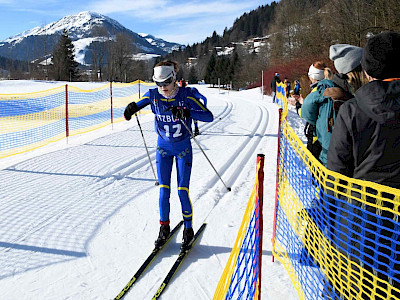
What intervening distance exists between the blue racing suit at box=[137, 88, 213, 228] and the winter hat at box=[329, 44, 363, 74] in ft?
4.50

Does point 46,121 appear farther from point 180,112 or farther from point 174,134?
point 180,112

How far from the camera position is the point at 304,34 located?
33094 mm

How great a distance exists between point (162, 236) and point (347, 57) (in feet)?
8.60

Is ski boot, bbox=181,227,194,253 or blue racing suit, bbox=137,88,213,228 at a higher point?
blue racing suit, bbox=137,88,213,228

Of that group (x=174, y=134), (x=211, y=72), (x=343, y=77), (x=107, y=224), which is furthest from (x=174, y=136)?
(x=211, y=72)

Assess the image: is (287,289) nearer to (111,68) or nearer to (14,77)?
(111,68)

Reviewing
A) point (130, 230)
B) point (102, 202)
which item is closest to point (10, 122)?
point (102, 202)

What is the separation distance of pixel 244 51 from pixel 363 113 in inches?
3417

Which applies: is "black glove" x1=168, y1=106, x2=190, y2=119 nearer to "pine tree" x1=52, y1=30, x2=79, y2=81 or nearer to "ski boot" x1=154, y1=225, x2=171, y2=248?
"ski boot" x1=154, y1=225, x2=171, y2=248

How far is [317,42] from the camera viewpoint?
25594 millimetres

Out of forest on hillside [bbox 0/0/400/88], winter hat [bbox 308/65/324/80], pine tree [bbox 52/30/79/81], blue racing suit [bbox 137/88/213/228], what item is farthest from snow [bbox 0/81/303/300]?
pine tree [bbox 52/30/79/81]

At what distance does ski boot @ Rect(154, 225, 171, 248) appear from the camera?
359 cm

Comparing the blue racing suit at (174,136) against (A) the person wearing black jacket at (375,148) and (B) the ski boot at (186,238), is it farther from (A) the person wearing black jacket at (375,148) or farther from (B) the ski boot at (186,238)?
(A) the person wearing black jacket at (375,148)

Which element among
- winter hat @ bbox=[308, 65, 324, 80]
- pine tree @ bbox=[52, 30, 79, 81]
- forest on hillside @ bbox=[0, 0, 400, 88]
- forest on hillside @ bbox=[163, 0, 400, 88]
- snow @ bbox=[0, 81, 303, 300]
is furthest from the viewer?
pine tree @ bbox=[52, 30, 79, 81]
